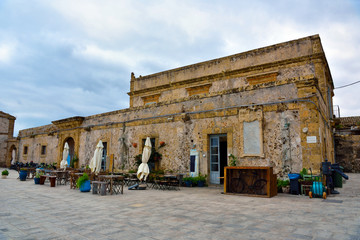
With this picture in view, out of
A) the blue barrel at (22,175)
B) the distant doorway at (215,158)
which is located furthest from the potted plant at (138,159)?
the blue barrel at (22,175)

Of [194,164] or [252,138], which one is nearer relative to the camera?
[252,138]

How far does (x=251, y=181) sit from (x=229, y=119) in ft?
9.79

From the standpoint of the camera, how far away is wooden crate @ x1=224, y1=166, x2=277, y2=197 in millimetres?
7660

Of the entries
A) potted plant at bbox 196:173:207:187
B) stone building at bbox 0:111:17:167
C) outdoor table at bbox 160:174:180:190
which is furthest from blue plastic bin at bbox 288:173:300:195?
stone building at bbox 0:111:17:167

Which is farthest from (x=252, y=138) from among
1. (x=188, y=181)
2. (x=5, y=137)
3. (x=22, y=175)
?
(x=5, y=137)

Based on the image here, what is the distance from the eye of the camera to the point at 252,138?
373 inches

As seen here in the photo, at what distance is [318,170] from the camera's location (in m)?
8.07

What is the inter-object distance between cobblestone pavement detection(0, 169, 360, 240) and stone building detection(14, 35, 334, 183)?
2.90 m

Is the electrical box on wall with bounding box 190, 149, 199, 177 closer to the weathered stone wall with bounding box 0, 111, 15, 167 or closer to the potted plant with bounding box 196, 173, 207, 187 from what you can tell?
the potted plant with bounding box 196, 173, 207, 187

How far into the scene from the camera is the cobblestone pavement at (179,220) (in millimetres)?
3805

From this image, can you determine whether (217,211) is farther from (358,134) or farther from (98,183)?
(358,134)

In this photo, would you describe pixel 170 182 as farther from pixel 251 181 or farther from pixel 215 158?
pixel 251 181

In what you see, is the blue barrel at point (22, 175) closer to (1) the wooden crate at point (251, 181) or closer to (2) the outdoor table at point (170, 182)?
(2) the outdoor table at point (170, 182)

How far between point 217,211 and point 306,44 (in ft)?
38.8
